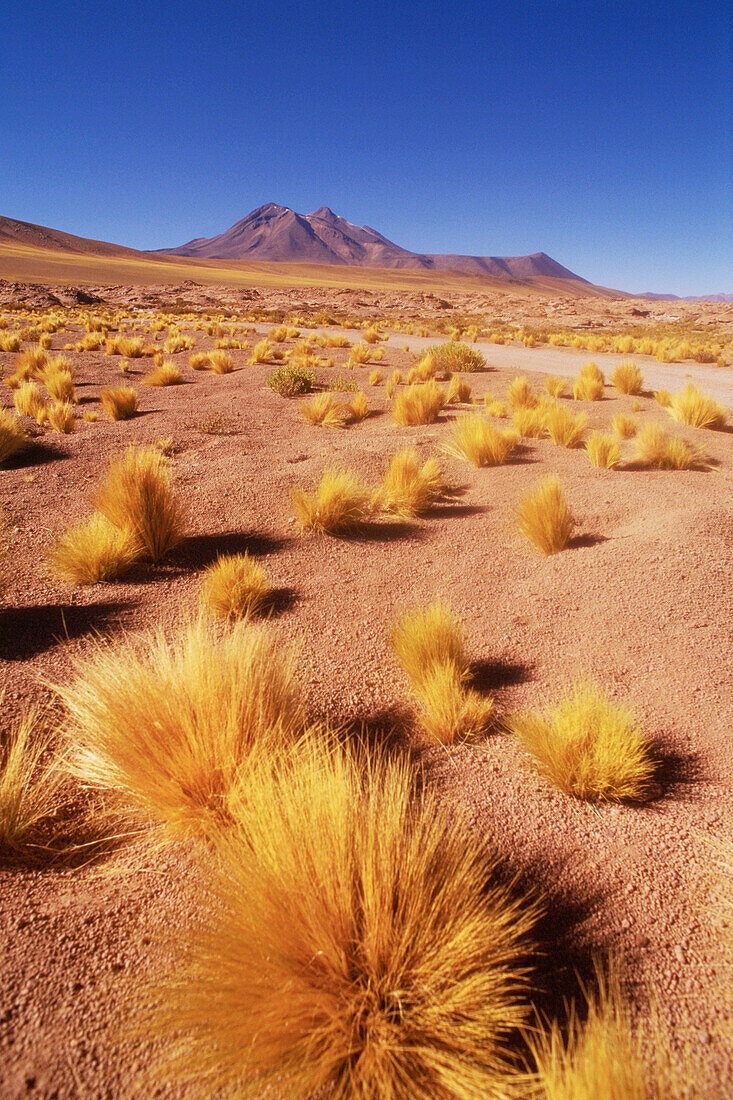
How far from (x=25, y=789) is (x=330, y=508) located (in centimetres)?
338

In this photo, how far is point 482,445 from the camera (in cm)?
677

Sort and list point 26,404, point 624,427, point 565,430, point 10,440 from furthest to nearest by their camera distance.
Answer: point 26,404
point 624,427
point 565,430
point 10,440

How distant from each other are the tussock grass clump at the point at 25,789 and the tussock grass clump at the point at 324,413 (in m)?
7.01

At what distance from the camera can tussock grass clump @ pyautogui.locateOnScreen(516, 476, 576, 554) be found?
4711 mm

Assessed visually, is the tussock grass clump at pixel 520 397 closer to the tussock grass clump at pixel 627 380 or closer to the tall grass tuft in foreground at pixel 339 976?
the tussock grass clump at pixel 627 380

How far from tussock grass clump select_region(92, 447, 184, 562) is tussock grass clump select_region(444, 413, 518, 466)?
362cm

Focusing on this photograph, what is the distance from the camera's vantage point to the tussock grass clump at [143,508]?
14.5 feet

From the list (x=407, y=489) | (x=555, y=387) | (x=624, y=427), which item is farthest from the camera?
(x=555, y=387)

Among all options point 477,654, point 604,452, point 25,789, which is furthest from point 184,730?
point 604,452

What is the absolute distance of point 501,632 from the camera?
363 cm

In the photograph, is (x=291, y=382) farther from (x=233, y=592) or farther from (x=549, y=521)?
(x=233, y=592)

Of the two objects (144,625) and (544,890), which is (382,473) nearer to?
(144,625)

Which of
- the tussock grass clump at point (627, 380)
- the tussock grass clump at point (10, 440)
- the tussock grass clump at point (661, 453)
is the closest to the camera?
the tussock grass clump at point (10, 440)

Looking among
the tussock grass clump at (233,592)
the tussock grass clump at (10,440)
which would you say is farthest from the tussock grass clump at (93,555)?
the tussock grass clump at (10,440)
